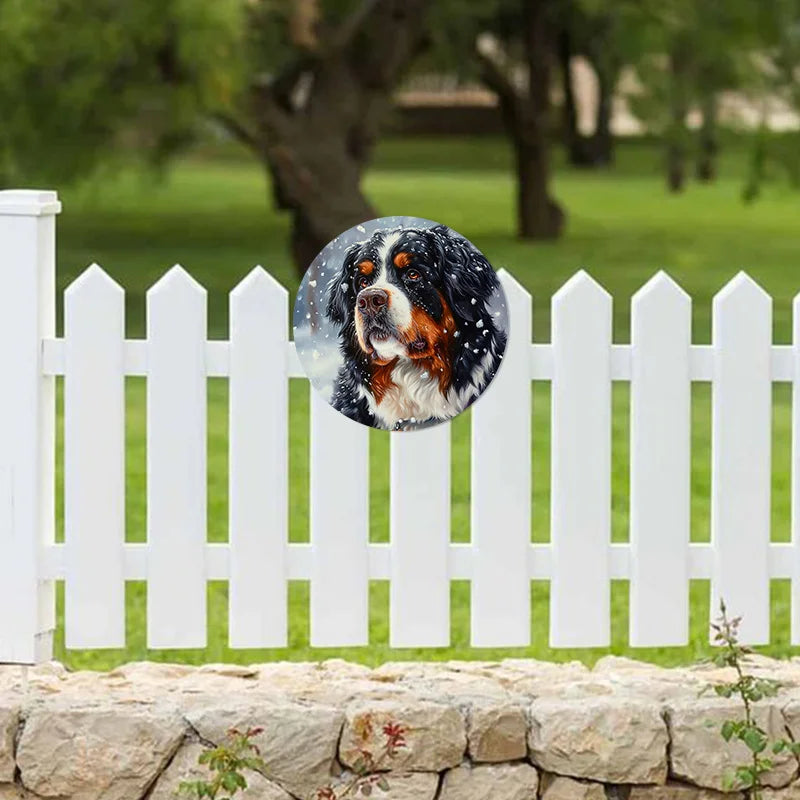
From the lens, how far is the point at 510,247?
70.8ft

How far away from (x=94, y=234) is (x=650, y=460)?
19635mm

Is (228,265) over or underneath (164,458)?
over

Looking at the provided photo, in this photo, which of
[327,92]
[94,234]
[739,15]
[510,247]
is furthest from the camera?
[94,234]

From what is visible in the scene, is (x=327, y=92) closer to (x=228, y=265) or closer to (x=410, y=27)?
(x=410, y=27)

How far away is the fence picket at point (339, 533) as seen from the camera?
14.7 feet

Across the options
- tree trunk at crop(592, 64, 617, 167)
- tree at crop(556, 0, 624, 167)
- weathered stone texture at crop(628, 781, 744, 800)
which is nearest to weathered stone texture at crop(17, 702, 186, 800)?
weathered stone texture at crop(628, 781, 744, 800)

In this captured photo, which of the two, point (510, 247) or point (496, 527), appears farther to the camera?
point (510, 247)

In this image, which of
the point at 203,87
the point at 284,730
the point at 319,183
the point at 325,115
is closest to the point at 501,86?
the point at 325,115

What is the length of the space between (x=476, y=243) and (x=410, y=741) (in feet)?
55.5

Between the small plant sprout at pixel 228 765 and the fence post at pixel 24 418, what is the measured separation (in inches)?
21.6

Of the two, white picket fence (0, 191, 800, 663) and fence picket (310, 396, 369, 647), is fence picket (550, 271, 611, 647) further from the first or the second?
fence picket (310, 396, 369, 647)

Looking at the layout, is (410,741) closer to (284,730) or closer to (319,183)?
(284,730)

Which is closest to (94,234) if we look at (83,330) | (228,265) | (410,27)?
(228,265)

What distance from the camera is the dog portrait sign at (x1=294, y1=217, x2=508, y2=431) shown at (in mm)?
4426
